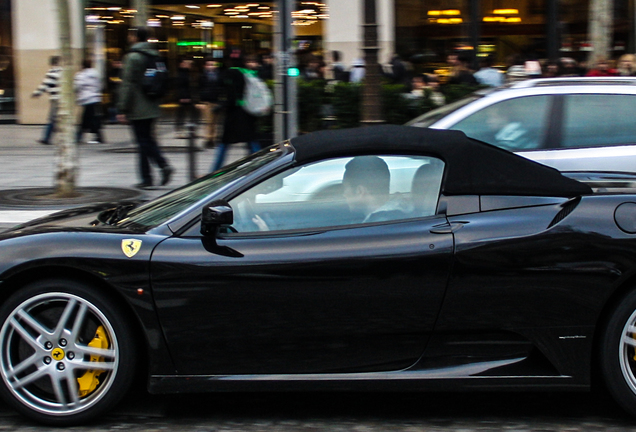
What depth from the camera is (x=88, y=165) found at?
1393cm

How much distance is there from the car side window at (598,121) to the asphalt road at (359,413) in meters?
2.88

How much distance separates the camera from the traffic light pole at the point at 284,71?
9867 mm

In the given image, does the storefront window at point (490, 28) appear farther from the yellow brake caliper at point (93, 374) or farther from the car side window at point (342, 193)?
the yellow brake caliper at point (93, 374)

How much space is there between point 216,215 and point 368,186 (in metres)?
0.73

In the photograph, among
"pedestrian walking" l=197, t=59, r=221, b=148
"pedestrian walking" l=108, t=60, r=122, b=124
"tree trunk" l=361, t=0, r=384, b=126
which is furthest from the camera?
"pedestrian walking" l=108, t=60, r=122, b=124

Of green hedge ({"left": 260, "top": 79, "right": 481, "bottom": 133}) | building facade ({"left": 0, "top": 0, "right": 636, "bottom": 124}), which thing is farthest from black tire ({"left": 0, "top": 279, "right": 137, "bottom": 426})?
building facade ({"left": 0, "top": 0, "right": 636, "bottom": 124})

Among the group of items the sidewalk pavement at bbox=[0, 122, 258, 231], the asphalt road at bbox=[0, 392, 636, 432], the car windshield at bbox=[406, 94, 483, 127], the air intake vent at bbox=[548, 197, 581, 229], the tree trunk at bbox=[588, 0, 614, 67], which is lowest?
the asphalt road at bbox=[0, 392, 636, 432]

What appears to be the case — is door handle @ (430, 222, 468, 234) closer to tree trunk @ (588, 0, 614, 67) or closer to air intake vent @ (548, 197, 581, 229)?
air intake vent @ (548, 197, 581, 229)

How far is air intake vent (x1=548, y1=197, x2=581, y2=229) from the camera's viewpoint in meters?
3.70

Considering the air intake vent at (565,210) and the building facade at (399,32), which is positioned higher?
the building facade at (399,32)

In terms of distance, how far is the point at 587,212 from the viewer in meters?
3.71

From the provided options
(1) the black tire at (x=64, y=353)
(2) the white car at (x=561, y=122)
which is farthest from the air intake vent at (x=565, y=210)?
(2) the white car at (x=561, y=122)

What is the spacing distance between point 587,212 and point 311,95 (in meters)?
9.44

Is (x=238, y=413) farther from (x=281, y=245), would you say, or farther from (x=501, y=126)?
(x=501, y=126)
